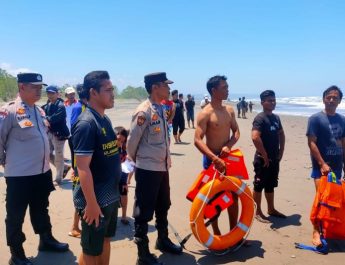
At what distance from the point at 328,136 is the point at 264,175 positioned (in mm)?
1121

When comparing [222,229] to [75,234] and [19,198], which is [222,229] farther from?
[19,198]

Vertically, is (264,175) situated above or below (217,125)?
below

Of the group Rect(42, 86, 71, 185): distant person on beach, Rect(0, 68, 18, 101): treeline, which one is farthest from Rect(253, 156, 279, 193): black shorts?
Rect(0, 68, 18, 101): treeline

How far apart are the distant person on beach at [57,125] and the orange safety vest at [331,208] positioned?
485 centimetres

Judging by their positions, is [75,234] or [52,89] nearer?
[75,234]

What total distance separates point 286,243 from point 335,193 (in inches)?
35.1

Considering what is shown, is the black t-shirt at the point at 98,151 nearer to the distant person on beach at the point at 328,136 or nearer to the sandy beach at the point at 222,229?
the sandy beach at the point at 222,229

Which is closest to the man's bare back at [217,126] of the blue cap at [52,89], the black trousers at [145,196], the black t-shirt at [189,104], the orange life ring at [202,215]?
the orange life ring at [202,215]

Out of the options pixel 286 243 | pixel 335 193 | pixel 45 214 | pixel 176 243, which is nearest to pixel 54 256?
pixel 45 214

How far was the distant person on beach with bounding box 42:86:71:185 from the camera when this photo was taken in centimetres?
675

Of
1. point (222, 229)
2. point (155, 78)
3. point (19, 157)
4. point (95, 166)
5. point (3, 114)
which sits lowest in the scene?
point (222, 229)

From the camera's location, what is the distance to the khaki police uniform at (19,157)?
146 inches

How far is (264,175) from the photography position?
5.20 metres

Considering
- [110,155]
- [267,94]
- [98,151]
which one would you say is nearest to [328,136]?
[267,94]
